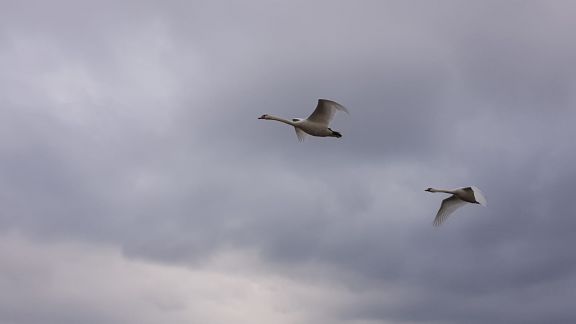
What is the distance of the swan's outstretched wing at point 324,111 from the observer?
82312 millimetres

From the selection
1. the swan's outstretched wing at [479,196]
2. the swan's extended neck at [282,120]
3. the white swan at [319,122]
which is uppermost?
the swan's extended neck at [282,120]

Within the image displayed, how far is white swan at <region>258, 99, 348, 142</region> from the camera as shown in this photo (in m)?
83.3

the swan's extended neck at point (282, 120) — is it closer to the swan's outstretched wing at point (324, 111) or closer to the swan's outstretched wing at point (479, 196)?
the swan's outstretched wing at point (324, 111)

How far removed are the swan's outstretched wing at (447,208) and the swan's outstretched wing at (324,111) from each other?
2067cm

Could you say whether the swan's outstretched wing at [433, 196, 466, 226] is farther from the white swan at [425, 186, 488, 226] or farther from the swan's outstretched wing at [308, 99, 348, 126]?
the swan's outstretched wing at [308, 99, 348, 126]

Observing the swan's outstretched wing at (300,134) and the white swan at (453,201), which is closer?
the swan's outstretched wing at (300,134)

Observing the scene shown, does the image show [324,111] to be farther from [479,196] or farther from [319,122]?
[479,196]

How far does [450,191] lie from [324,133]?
688 inches

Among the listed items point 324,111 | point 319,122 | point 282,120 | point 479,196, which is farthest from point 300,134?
point 479,196

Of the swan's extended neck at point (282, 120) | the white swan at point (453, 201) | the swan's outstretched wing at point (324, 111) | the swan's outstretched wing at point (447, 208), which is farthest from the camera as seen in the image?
the swan's outstretched wing at point (447, 208)

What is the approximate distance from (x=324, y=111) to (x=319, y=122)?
2086 millimetres

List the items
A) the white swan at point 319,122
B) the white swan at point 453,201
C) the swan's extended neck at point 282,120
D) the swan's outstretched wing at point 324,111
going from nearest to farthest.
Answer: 1. the swan's outstretched wing at point 324,111
2. the white swan at point 319,122
3. the swan's extended neck at point 282,120
4. the white swan at point 453,201

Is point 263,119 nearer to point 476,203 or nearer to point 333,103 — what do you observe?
point 333,103

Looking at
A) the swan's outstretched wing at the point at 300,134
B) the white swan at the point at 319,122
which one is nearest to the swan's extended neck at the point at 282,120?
the white swan at the point at 319,122
